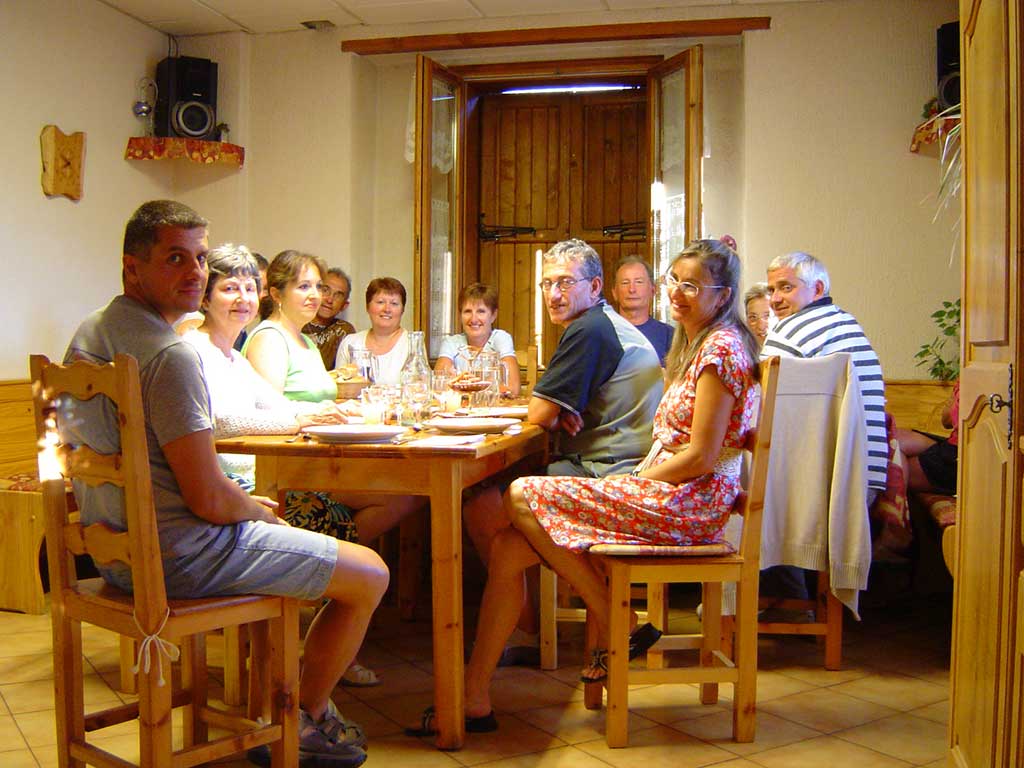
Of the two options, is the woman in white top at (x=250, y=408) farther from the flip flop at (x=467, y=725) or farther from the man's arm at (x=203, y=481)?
the man's arm at (x=203, y=481)

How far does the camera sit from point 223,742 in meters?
1.93

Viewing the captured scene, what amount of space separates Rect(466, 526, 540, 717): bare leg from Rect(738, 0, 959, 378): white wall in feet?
10.8

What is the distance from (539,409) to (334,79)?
369 centimetres

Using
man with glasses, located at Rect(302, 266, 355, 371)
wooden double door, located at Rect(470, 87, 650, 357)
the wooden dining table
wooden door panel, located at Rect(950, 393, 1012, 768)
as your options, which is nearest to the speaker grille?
man with glasses, located at Rect(302, 266, 355, 371)

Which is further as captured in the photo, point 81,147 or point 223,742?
point 81,147

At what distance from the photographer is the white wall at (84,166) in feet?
16.1

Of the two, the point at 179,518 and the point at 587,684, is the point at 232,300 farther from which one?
the point at 587,684

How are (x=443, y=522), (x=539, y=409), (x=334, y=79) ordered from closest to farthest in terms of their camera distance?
1. (x=443, y=522)
2. (x=539, y=409)
3. (x=334, y=79)

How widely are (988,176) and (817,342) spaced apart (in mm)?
1640

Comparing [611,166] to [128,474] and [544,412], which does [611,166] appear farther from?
[128,474]

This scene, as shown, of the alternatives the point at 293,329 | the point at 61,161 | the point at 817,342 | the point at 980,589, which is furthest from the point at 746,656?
the point at 61,161

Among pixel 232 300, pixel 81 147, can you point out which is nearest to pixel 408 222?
pixel 81 147

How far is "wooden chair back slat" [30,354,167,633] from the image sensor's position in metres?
1.78

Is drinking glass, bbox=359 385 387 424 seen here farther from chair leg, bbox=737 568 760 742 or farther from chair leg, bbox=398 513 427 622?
chair leg, bbox=737 568 760 742
